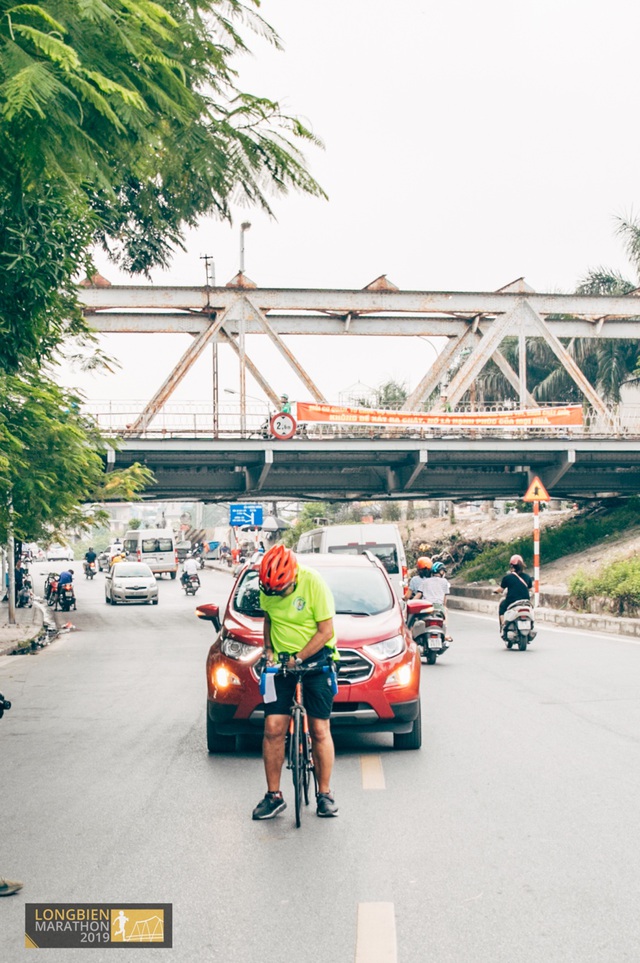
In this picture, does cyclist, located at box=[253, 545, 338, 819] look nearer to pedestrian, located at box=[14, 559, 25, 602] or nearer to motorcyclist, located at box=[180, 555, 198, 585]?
pedestrian, located at box=[14, 559, 25, 602]

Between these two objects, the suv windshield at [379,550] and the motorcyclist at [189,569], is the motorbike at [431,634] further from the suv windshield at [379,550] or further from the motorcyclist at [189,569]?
the motorcyclist at [189,569]

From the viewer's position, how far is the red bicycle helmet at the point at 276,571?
23.1 ft

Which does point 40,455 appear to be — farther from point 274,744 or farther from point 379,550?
point 274,744

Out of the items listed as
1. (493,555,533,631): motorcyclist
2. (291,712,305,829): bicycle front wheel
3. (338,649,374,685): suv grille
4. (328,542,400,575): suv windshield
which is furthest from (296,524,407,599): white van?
(291,712,305,829): bicycle front wheel

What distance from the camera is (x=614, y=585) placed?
2511cm

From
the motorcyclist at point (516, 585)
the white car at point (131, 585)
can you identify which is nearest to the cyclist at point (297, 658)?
the motorcyclist at point (516, 585)

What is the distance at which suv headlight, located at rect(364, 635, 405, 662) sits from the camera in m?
9.53

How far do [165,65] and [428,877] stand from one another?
14.1ft

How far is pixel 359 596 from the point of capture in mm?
10812

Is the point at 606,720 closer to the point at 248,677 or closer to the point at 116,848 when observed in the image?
the point at 248,677

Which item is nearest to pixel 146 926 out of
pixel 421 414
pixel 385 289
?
pixel 421 414

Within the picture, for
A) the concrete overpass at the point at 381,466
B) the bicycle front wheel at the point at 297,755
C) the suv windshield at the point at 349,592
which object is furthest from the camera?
the concrete overpass at the point at 381,466

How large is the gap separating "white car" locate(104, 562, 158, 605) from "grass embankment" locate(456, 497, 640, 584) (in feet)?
38.4

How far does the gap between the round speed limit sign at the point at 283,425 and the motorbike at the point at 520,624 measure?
48.2 ft
